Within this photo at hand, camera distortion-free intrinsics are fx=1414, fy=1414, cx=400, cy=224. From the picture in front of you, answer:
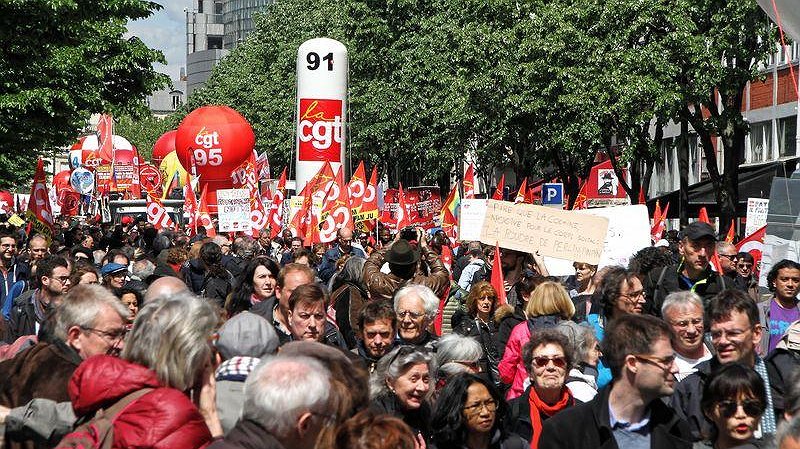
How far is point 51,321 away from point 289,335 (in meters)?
2.38

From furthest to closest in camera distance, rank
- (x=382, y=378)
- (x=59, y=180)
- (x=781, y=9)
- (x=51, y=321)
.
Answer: (x=59, y=180)
(x=781, y=9)
(x=382, y=378)
(x=51, y=321)

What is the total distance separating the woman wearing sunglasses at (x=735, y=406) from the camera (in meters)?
5.49

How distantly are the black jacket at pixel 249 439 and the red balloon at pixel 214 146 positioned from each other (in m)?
39.9

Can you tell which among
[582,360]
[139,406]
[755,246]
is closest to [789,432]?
[139,406]

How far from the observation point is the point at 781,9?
39.1ft

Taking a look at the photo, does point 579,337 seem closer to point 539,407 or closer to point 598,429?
point 539,407

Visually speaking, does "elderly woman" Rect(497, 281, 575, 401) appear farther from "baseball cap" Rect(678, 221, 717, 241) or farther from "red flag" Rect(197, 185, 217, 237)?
"red flag" Rect(197, 185, 217, 237)

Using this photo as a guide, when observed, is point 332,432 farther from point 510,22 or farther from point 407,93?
point 407,93

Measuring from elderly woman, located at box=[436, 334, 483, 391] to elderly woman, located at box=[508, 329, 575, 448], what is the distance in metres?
0.58

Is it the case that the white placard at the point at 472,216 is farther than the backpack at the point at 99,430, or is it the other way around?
the white placard at the point at 472,216

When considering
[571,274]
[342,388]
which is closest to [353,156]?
[571,274]

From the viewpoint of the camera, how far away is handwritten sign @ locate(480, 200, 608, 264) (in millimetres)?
11281

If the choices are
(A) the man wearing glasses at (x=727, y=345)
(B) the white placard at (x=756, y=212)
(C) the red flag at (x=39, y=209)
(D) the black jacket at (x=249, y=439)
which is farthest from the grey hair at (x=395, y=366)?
(C) the red flag at (x=39, y=209)

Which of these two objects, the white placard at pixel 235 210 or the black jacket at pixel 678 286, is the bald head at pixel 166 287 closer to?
the black jacket at pixel 678 286
